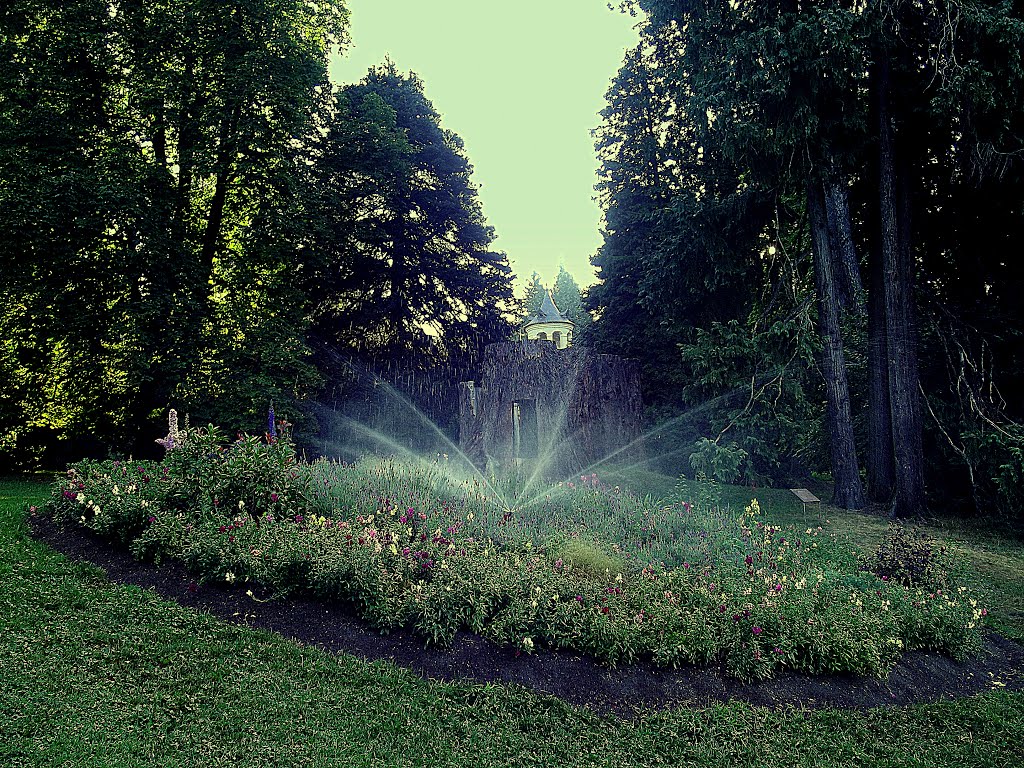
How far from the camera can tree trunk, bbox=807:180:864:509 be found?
1060cm

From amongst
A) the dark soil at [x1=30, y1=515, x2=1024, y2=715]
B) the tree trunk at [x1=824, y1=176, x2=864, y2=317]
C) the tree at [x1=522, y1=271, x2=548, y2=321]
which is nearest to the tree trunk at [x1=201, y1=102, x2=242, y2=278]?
the dark soil at [x1=30, y1=515, x2=1024, y2=715]

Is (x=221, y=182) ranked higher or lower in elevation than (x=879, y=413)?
higher

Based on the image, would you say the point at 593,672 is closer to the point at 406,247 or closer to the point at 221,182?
the point at 221,182

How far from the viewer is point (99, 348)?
1306 cm

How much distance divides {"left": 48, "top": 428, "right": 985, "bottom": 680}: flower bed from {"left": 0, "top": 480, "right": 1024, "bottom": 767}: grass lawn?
55 centimetres

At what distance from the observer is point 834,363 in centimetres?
1085

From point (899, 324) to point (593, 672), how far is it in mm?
8442

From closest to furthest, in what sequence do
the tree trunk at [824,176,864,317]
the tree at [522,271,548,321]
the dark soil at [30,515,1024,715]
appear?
the dark soil at [30,515,1024,715] < the tree trunk at [824,176,864,317] < the tree at [522,271,548,321]

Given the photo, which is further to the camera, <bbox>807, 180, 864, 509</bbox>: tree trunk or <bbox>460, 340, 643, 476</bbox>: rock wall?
<bbox>460, 340, 643, 476</bbox>: rock wall

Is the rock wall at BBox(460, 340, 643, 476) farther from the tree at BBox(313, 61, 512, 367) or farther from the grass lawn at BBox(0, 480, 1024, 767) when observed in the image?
the grass lawn at BBox(0, 480, 1024, 767)

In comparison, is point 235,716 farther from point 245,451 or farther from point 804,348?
point 804,348

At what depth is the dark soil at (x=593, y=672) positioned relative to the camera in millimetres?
4125

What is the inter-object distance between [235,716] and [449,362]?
52.1 feet

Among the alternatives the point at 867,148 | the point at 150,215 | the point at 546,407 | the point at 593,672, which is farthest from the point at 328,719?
the point at 150,215
